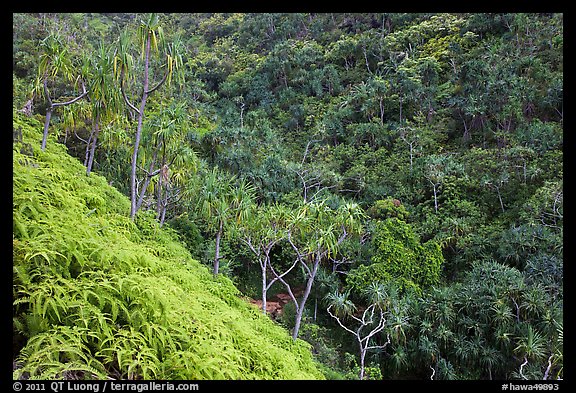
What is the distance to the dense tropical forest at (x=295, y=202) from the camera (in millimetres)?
2365

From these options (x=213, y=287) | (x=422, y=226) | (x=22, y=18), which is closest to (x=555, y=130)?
(x=422, y=226)

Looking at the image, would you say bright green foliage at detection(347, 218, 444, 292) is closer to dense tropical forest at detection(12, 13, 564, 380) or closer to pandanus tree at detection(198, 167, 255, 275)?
dense tropical forest at detection(12, 13, 564, 380)

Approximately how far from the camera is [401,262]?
1272 cm

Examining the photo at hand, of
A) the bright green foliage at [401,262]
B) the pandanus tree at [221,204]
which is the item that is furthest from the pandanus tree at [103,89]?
the bright green foliage at [401,262]

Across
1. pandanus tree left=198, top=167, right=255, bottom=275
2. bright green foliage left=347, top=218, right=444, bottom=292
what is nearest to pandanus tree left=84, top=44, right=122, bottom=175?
pandanus tree left=198, top=167, right=255, bottom=275

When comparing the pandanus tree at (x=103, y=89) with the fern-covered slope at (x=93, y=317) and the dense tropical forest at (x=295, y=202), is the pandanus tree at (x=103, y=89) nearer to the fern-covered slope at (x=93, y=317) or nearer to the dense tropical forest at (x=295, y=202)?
the dense tropical forest at (x=295, y=202)

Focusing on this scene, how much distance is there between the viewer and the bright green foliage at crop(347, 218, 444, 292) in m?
12.6

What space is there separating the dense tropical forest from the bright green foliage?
0.08 metres

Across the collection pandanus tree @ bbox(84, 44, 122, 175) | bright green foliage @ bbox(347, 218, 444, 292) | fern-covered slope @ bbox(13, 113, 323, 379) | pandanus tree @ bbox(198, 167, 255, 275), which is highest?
pandanus tree @ bbox(84, 44, 122, 175)

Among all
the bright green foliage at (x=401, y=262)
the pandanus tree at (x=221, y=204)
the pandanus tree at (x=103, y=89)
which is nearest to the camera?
the pandanus tree at (x=103, y=89)

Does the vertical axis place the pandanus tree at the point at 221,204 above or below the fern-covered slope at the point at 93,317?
below

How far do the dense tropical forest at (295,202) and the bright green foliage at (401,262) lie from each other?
0.26 feet
